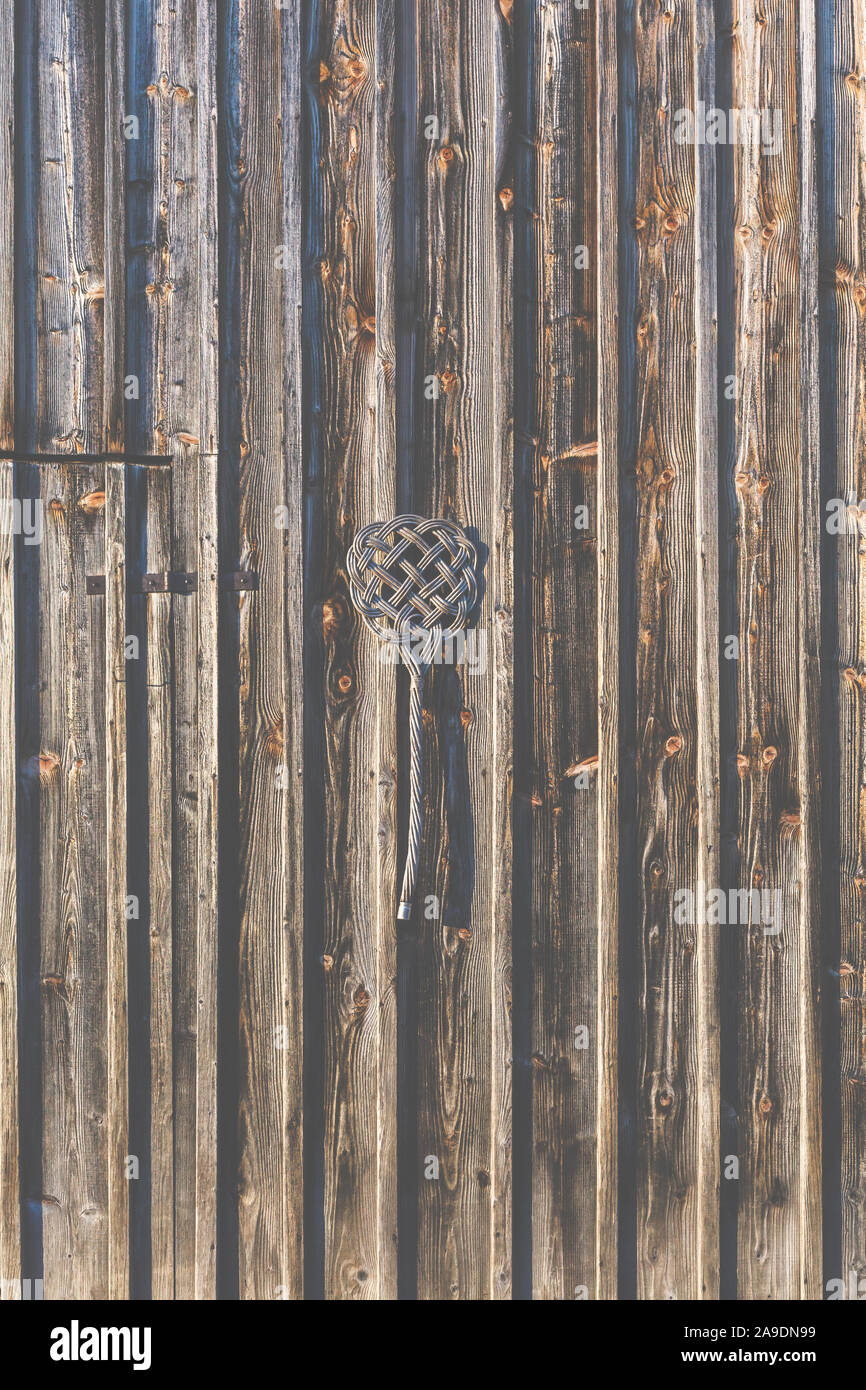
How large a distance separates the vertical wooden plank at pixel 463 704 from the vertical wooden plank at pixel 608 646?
8.4 inches

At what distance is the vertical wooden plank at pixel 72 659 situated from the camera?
78.9 inches

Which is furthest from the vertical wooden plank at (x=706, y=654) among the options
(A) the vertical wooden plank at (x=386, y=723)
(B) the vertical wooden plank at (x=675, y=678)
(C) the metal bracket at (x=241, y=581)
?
(C) the metal bracket at (x=241, y=581)

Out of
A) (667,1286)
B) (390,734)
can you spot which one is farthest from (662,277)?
(667,1286)

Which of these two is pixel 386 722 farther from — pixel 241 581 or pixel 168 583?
pixel 168 583

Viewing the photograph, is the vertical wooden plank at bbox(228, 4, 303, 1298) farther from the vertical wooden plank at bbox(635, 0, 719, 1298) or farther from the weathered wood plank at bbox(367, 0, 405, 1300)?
the vertical wooden plank at bbox(635, 0, 719, 1298)

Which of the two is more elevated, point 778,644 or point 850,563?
point 850,563

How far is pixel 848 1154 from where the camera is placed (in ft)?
6.55

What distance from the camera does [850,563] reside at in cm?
201

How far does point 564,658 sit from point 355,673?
0.47 metres

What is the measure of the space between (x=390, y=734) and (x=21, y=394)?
1158mm

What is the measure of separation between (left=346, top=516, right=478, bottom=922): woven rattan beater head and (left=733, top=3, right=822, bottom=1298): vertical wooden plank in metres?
0.65

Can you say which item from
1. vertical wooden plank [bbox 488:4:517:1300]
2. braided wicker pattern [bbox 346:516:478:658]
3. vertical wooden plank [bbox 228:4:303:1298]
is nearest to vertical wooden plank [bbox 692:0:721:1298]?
vertical wooden plank [bbox 488:4:517:1300]

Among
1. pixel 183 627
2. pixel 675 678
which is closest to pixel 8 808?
pixel 183 627
